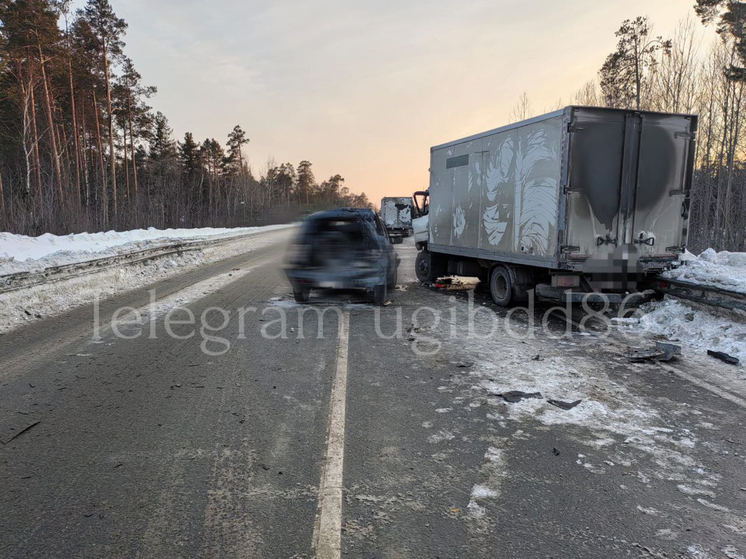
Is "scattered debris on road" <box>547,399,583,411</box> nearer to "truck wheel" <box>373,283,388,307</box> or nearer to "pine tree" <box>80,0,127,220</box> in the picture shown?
"truck wheel" <box>373,283,388,307</box>

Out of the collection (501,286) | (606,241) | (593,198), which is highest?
(593,198)

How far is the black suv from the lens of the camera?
350 inches

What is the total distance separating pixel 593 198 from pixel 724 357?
3.01 metres

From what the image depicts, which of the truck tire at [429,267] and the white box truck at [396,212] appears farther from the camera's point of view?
the white box truck at [396,212]

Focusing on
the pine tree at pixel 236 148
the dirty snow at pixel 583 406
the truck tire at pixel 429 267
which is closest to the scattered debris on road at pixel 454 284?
the truck tire at pixel 429 267

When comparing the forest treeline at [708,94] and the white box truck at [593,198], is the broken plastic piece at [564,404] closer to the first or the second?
the white box truck at [593,198]

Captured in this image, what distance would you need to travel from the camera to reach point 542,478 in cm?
302

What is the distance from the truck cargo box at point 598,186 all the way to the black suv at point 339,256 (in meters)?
2.70

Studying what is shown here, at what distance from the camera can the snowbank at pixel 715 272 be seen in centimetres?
709

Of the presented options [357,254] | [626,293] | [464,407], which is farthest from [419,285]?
[464,407]

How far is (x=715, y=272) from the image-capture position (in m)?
8.56

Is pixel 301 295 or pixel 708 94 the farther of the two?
pixel 708 94

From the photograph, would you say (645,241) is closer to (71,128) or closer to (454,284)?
(454,284)

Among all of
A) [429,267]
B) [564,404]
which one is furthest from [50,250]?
[564,404]
